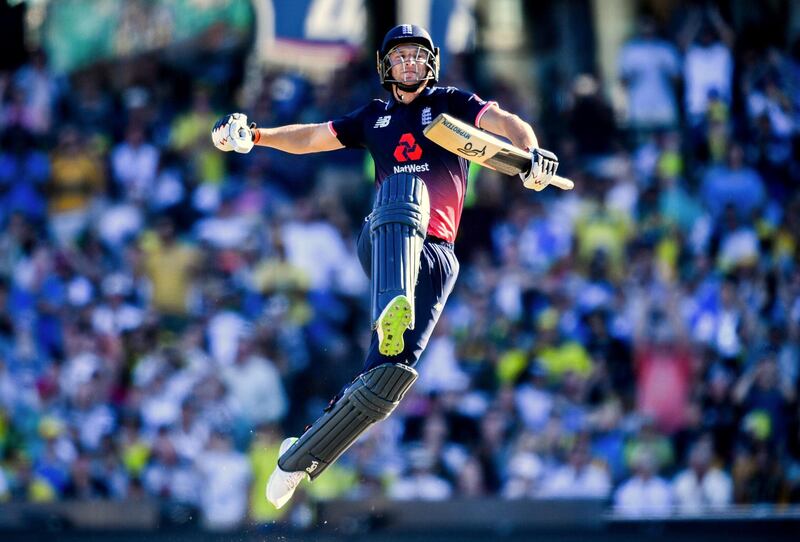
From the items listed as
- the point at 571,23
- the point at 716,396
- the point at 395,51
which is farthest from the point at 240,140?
the point at 571,23

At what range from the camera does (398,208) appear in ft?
25.3

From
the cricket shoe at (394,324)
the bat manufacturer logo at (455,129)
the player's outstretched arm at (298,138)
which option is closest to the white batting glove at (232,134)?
the player's outstretched arm at (298,138)

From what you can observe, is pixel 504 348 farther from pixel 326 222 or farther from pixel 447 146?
pixel 447 146

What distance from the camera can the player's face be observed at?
7984 mm

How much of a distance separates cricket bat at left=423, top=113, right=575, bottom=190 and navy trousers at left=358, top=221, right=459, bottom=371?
25.9 inches

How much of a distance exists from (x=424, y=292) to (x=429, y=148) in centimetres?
82

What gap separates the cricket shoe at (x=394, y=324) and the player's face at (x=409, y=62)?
1360 millimetres

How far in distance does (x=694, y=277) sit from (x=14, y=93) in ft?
25.0

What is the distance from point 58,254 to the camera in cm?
1440

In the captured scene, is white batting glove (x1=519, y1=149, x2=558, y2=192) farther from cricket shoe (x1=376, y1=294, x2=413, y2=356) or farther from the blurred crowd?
the blurred crowd

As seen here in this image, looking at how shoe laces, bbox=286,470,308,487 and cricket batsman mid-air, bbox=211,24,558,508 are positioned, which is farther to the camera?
shoe laces, bbox=286,470,308,487

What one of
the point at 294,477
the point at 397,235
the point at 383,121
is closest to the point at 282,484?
the point at 294,477

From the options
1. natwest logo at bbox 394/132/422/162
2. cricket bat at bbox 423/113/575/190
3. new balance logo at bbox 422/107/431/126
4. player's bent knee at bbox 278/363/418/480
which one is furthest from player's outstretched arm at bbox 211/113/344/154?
player's bent knee at bbox 278/363/418/480

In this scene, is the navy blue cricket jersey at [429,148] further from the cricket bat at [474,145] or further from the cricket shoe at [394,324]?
the cricket shoe at [394,324]
